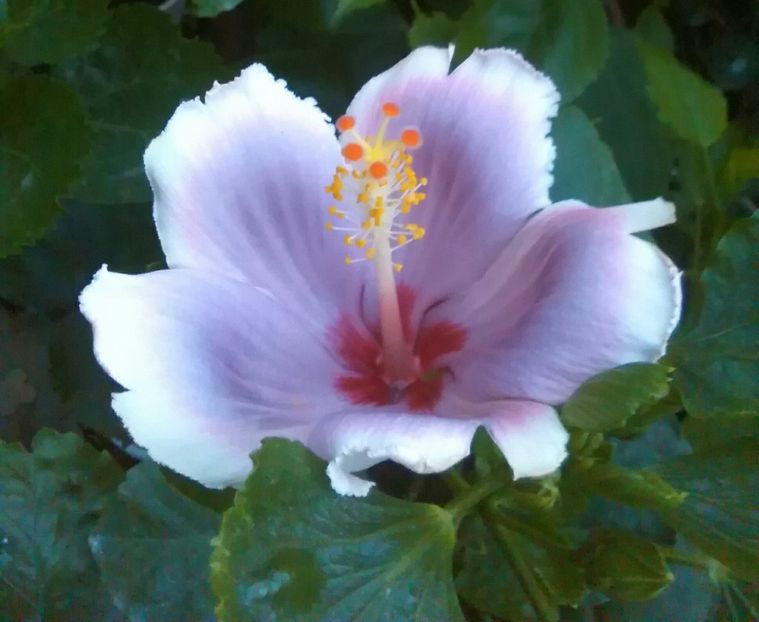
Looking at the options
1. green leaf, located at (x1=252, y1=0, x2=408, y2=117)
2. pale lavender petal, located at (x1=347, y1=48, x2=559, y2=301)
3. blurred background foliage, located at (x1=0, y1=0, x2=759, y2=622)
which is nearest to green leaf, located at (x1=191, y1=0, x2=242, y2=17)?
blurred background foliage, located at (x1=0, y1=0, x2=759, y2=622)

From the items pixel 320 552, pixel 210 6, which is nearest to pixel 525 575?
pixel 320 552

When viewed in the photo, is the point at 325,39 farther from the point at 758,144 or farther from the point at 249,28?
the point at 758,144

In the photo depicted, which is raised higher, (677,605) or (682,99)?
(682,99)

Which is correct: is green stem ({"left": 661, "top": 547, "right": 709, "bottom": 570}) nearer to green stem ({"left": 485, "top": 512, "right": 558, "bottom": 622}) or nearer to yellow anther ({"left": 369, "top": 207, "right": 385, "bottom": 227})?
green stem ({"left": 485, "top": 512, "right": 558, "bottom": 622})

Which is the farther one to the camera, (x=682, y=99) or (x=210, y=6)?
(x=682, y=99)

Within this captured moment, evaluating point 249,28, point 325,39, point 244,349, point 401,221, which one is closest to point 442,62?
point 401,221

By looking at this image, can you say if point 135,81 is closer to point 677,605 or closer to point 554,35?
point 554,35

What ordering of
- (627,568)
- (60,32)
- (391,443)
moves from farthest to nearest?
(60,32)
(627,568)
(391,443)
